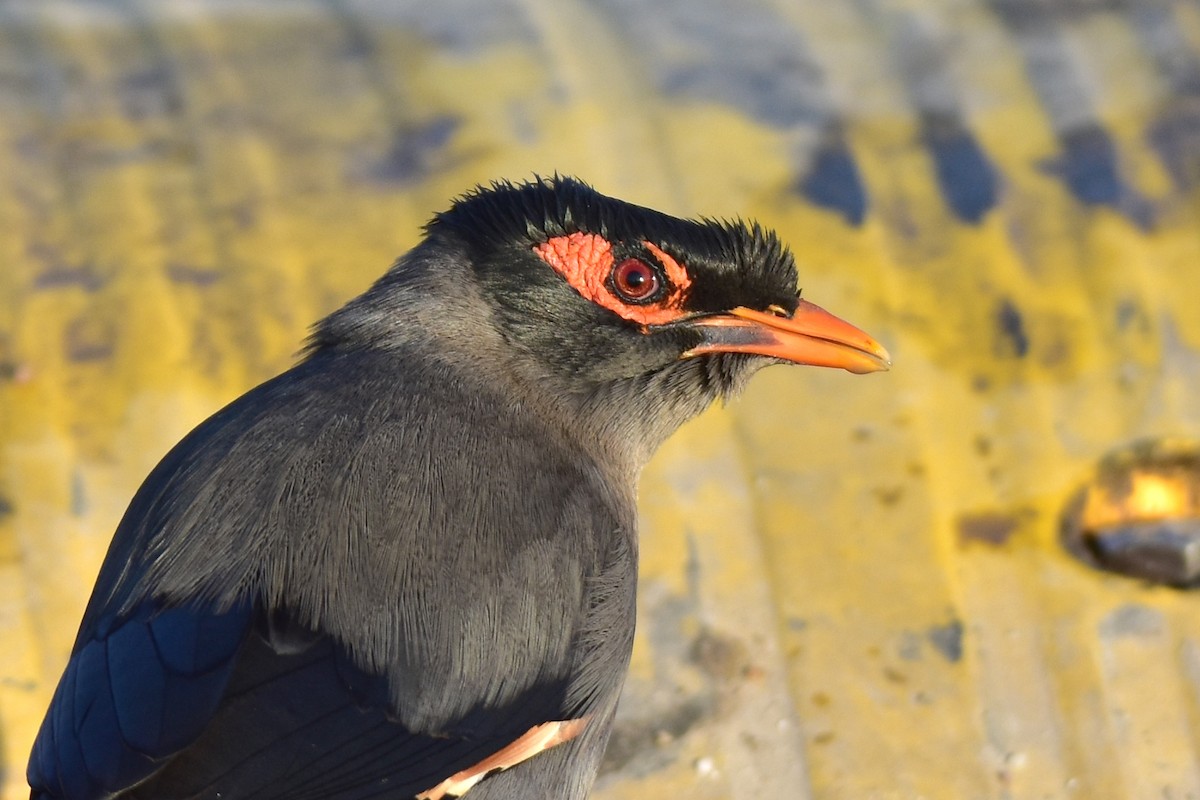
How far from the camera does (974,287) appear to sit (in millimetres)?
4875

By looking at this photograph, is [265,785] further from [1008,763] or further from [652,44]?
[652,44]

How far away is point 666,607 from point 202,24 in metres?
2.92

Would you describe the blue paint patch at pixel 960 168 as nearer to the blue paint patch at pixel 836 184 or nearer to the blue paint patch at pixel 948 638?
the blue paint patch at pixel 836 184

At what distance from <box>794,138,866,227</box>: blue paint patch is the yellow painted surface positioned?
1.8 inches

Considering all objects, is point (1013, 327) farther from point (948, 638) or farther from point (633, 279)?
point (633, 279)

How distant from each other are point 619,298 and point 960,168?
2290mm

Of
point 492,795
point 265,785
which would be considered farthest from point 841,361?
point 265,785

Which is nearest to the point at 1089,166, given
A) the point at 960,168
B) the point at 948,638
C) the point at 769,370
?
the point at 960,168

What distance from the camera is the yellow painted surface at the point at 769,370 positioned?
12.8 feet

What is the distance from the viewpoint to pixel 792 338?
11.4 feet

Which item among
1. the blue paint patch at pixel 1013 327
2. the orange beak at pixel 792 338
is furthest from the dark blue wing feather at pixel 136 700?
the blue paint patch at pixel 1013 327

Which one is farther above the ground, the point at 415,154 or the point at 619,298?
the point at 415,154

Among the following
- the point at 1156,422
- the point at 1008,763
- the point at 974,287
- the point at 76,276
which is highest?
the point at 76,276

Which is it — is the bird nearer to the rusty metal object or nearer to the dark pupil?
the dark pupil
